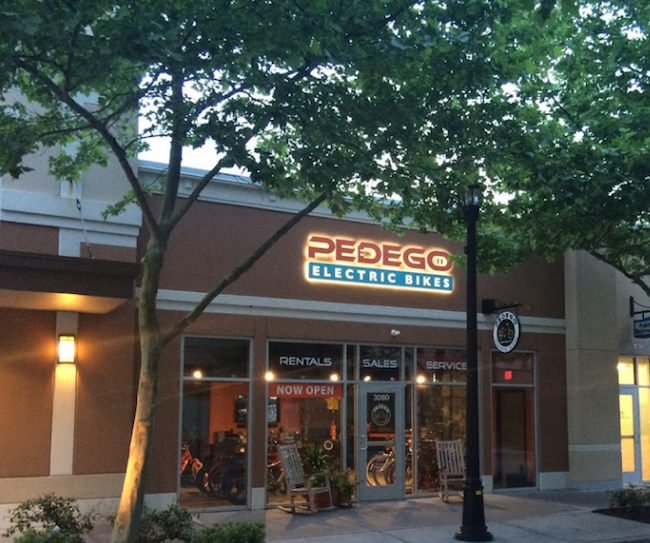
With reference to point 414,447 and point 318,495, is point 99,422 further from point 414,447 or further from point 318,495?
point 414,447

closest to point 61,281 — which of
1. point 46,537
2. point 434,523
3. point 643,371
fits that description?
point 46,537

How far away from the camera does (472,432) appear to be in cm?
1148

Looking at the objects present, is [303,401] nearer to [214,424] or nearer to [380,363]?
[214,424]

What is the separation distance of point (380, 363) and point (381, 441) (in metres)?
1.47

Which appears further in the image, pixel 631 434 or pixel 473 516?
pixel 631 434

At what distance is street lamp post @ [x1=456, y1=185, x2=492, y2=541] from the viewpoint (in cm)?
1142

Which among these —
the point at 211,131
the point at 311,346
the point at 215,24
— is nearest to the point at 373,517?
the point at 311,346

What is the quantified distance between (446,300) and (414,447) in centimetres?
300

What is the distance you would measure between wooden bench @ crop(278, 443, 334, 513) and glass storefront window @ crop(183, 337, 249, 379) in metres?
1.60

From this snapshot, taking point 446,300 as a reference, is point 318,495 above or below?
below

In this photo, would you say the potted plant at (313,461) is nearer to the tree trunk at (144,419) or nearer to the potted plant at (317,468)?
the potted plant at (317,468)

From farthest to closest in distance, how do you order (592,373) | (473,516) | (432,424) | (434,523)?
(592,373), (432,424), (434,523), (473,516)

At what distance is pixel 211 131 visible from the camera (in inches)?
356

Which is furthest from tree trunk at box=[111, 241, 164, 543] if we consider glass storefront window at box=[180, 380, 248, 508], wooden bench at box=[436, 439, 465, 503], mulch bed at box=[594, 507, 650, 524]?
mulch bed at box=[594, 507, 650, 524]
